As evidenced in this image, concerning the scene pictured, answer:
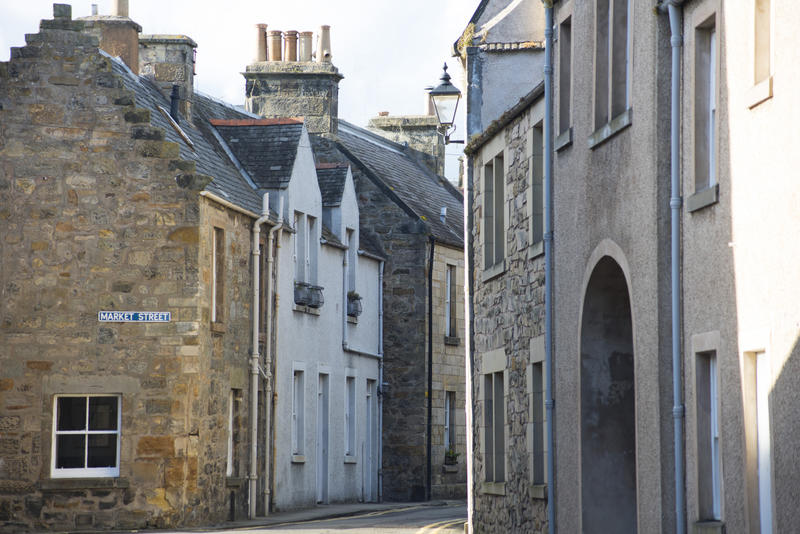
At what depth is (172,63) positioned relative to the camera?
98.2 ft

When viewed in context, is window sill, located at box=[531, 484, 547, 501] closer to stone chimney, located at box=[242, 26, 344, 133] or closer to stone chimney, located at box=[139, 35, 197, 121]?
stone chimney, located at box=[139, 35, 197, 121]

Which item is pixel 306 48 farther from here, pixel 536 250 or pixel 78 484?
pixel 536 250

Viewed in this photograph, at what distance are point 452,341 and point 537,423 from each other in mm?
19503

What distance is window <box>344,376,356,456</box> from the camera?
33.4 meters

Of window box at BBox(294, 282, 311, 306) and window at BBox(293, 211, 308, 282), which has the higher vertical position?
window at BBox(293, 211, 308, 282)

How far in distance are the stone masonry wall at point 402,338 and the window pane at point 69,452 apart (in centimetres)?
1330

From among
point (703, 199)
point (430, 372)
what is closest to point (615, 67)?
point (703, 199)

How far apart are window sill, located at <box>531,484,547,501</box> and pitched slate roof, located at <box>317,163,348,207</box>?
15194 mm

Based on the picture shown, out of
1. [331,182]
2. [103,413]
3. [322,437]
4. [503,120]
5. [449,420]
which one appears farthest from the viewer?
[449,420]

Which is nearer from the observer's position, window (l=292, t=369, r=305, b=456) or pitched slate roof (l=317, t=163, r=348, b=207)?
window (l=292, t=369, r=305, b=456)

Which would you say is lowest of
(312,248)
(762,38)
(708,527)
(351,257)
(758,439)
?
(708,527)

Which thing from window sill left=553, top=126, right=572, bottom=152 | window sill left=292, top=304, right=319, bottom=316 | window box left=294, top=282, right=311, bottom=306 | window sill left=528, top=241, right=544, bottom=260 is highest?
window sill left=553, top=126, right=572, bottom=152

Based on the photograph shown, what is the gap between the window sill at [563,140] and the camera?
16312mm

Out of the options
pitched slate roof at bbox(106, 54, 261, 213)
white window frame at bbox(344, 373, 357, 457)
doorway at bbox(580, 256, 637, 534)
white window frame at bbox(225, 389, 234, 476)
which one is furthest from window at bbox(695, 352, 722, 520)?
white window frame at bbox(344, 373, 357, 457)
